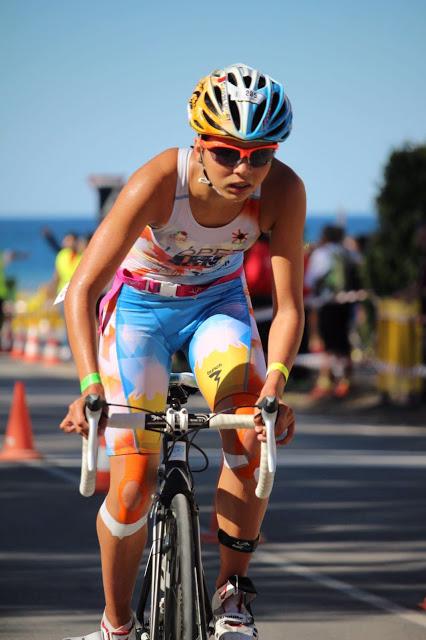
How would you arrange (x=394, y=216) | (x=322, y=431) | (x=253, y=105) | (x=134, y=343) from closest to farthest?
(x=253, y=105) → (x=134, y=343) → (x=322, y=431) → (x=394, y=216)

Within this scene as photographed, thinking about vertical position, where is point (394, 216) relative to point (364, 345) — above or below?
above

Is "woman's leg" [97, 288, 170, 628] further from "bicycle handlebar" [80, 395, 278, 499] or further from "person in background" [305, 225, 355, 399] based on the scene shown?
"person in background" [305, 225, 355, 399]

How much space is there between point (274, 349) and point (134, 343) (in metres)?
0.57

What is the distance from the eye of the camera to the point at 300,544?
9.32 metres

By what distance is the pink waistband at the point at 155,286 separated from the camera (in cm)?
618

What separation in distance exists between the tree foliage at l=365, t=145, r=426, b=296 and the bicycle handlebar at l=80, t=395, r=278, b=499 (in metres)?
15.7

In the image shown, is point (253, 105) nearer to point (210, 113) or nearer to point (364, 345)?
point (210, 113)

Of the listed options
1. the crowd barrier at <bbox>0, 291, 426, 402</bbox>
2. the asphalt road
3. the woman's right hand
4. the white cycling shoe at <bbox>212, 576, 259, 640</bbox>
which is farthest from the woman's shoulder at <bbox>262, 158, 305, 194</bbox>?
the crowd barrier at <bbox>0, 291, 426, 402</bbox>

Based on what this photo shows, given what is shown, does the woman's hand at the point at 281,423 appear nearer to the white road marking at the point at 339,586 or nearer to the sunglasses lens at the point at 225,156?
the sunglasses lens at the point at 225,156

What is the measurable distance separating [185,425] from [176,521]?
1.07 feet

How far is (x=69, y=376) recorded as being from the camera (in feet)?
85.8

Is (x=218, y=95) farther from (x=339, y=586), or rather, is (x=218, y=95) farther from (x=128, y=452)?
(x=339, y=586)

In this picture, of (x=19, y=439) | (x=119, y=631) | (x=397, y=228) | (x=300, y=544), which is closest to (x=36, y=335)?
(x=397, y=228)

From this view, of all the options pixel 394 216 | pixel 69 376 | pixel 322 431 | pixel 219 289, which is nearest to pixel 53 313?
pixel 69 376
